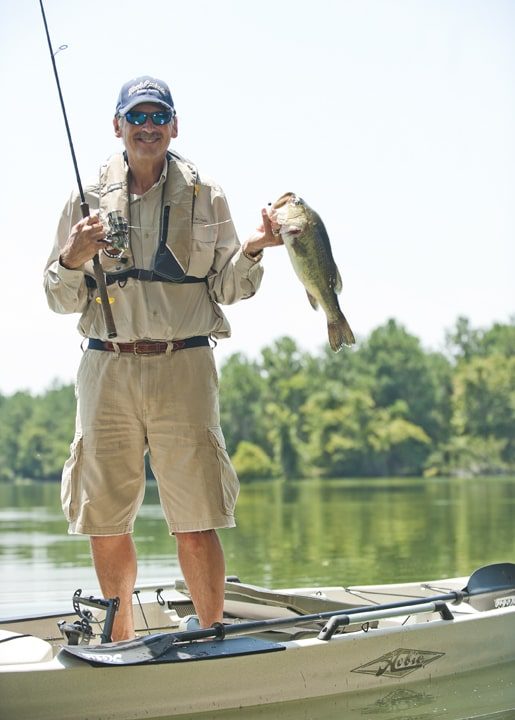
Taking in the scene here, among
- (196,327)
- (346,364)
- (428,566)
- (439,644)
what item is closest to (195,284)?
(196,327)

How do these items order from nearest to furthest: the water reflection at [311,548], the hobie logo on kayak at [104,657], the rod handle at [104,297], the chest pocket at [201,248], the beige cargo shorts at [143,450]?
the hobie logo on kayak at [104,657]
the rod handle at [104,297]
the beige cargo shorts at [143,450]
the chest pocket at [201,248]
the water reflection at [311,548]

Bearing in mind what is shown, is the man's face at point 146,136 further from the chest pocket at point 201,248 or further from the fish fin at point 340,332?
the fish fin at point 340,332

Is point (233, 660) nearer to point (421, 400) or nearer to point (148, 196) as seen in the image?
point (148, 196)

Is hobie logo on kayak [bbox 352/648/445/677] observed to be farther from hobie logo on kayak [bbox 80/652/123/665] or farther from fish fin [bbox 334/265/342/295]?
fish fin [bbox 334/265/342/295]

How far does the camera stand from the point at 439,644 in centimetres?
559

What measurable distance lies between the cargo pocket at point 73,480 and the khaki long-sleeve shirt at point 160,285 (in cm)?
54

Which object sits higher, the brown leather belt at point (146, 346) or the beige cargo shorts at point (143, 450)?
the brown leather belt at point (146, 346)

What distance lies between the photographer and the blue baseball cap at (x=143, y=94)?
191 inches

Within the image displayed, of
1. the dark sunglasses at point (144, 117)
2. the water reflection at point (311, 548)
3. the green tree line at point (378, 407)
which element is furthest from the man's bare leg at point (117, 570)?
A: the green tree line at point (378, 407)

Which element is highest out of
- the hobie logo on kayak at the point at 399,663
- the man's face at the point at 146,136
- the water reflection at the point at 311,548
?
the man's face at the point at 146,136

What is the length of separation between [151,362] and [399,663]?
79.8 inches

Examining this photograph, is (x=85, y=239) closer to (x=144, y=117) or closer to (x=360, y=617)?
(x=144, y=117)

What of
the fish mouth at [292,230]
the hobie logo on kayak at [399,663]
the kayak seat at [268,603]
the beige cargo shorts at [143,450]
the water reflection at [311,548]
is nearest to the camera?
the fish mouth at [292,230]

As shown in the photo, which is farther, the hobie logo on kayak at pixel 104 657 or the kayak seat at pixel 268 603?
the kayak seat at pixel 268 603
